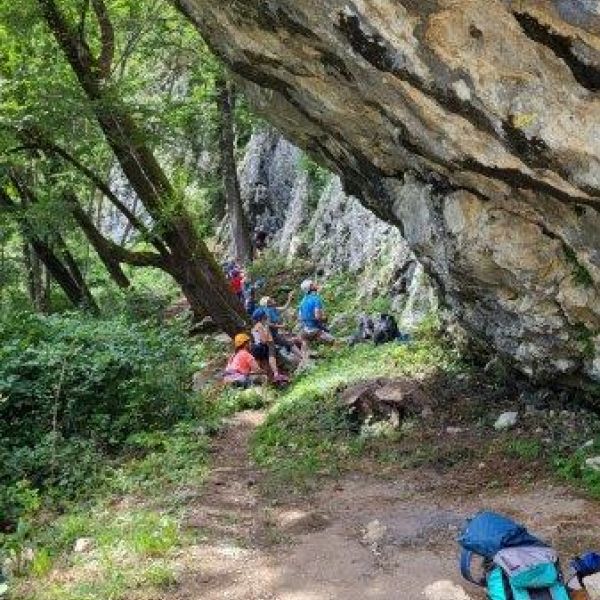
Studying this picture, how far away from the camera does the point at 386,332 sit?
1431cm

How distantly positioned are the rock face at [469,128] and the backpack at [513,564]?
311 cm

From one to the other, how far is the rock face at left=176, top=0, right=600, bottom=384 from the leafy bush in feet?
13.6

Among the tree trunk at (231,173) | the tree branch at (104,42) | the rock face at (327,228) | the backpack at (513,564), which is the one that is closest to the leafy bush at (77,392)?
the tree branch at (104,42)

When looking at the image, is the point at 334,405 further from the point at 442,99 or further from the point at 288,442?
the point at 442,99

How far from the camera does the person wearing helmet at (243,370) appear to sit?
45.2ft

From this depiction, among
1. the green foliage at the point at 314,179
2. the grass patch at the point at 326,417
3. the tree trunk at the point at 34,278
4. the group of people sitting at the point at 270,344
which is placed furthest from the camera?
the green foliage at the point at 314,179

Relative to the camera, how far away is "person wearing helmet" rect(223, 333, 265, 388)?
45.2 ft

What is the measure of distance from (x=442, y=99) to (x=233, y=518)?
15.1 feet

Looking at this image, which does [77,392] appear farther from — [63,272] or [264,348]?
[63,272]

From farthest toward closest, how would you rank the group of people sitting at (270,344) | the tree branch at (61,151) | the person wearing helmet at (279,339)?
the person wearing helmet at (279,339), the tree branch at (61,151), the group of people sitting at (270,344)

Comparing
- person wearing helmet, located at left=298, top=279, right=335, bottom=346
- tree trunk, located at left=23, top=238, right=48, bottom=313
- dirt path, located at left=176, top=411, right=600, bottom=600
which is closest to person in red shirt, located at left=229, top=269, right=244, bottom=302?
person wearing helmet, located at left=298, top=279, right=335, bottom=346

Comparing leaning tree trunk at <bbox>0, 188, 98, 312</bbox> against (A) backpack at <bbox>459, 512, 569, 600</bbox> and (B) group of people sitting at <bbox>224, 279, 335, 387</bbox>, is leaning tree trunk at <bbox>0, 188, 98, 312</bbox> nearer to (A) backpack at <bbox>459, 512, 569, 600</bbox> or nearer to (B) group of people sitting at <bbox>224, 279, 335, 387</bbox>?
(B) group of people sitting at <bbox>224, 279, 335, 387</bbox>

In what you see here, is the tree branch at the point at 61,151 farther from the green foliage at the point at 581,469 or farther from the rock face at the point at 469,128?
the green foliage at the point at 581,469

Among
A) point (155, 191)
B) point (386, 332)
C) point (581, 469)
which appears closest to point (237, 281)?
point (155, 191)
